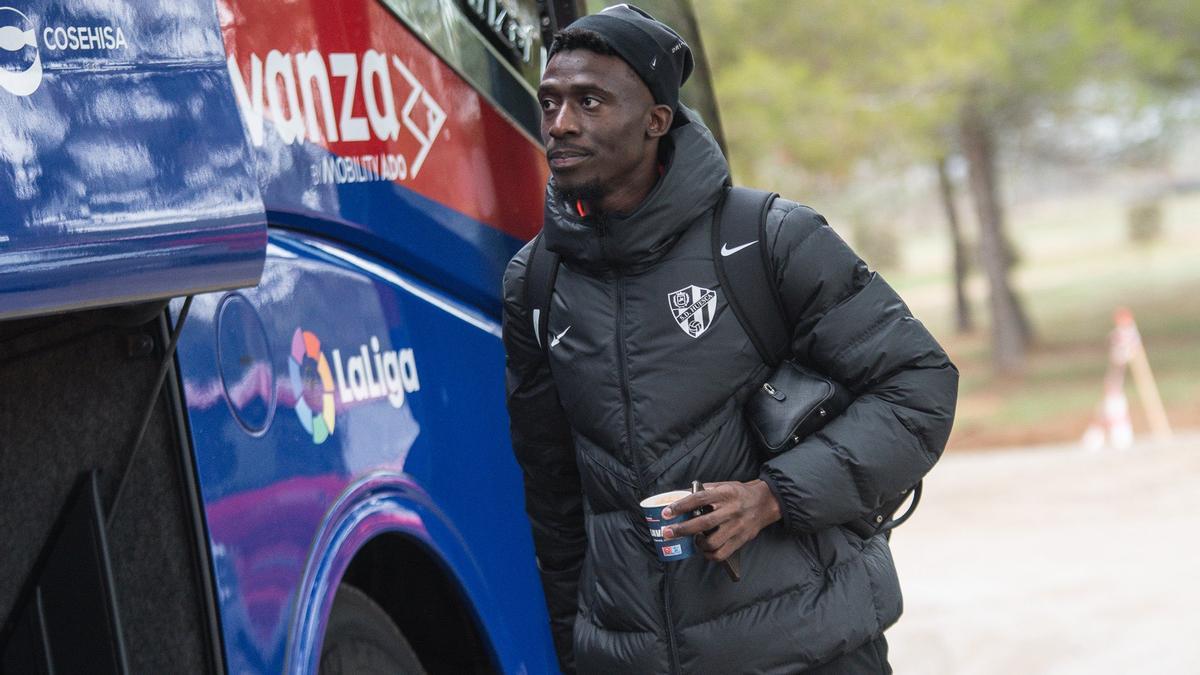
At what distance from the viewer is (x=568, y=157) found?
9.66 ft

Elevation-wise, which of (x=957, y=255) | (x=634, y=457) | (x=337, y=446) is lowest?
(x=634, y=457)

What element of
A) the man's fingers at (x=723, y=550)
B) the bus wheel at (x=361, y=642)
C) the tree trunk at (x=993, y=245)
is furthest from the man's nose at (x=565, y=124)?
the tree trunk at (x=993, y=245)

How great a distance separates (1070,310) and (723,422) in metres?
29.6

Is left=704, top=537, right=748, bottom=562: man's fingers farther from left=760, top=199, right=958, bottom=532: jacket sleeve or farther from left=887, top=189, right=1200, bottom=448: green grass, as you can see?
left=887, top=189, right=1200, bottom=448: green grass

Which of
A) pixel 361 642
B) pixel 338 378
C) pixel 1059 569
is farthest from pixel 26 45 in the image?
pixel 1059 569

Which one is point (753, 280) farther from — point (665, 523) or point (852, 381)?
point (665, 523)

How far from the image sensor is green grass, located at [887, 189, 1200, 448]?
22.2 metres

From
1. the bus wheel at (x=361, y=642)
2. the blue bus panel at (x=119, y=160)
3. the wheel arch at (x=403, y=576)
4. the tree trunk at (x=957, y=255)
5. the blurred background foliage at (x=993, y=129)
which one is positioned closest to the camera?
the blue bus panel at (x=119, y=160)

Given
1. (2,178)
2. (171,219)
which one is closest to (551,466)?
(171,219)

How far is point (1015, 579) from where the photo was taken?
32.7 feet

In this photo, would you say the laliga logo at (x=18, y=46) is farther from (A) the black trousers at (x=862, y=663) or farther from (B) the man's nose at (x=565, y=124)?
(A) the black trousers at (x=862, y=663)

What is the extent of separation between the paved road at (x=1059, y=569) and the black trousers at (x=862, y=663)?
4.66 m

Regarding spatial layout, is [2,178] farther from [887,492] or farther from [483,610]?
[483,610]

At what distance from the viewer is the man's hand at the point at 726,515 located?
2719 millimetres
